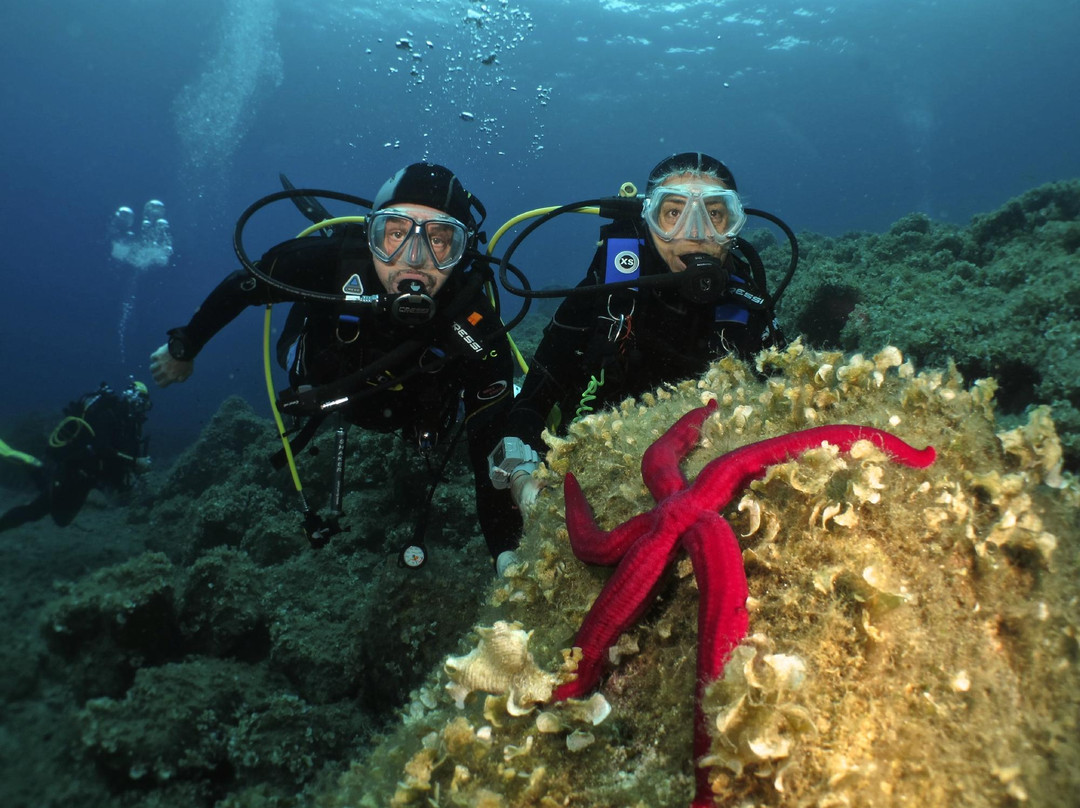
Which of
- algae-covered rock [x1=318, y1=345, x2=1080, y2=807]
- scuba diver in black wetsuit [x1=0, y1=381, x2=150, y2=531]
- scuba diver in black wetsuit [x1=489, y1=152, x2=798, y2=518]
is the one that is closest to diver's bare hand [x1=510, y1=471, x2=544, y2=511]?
algae-covered rock [x1=318, y1=345, x2=1080, y2=807]

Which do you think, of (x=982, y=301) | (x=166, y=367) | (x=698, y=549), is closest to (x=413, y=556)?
(x=166, y=367)

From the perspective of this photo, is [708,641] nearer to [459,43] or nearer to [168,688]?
[168,688]

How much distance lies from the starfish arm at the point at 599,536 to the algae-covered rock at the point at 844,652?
281 millimetres

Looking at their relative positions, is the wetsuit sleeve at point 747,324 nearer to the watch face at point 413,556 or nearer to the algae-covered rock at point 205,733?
the watch face at point 413,556

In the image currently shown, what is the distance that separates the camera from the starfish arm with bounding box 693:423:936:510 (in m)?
1.63

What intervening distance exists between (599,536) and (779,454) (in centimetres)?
61

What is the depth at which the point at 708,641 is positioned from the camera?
1.38m

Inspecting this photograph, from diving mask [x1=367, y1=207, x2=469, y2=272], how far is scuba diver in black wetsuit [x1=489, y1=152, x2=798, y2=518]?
1171mm

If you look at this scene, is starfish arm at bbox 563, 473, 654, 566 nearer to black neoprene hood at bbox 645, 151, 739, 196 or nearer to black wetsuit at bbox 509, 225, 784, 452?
black wetsuit at bbox 509, 225, 784, 452

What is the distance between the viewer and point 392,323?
485cm

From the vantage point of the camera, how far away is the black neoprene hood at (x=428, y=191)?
4906 mm

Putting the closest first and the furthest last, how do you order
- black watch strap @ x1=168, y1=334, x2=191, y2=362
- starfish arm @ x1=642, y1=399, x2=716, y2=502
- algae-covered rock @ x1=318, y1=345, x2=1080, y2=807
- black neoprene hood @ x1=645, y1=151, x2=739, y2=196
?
algae-covered rock @ x1=318, y1=345, x2=1080, y2=807
starfish arm @ x1=642, y1=399, x2=716, y2=502
black neoprene hood @ x1=645, y1=151, x2=739, y2=196
black watch strap @ x1=168, y1=334, x2=191, y2=362

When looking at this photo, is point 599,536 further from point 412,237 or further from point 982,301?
point 982,301

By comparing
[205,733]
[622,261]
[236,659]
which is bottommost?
[205,733]
